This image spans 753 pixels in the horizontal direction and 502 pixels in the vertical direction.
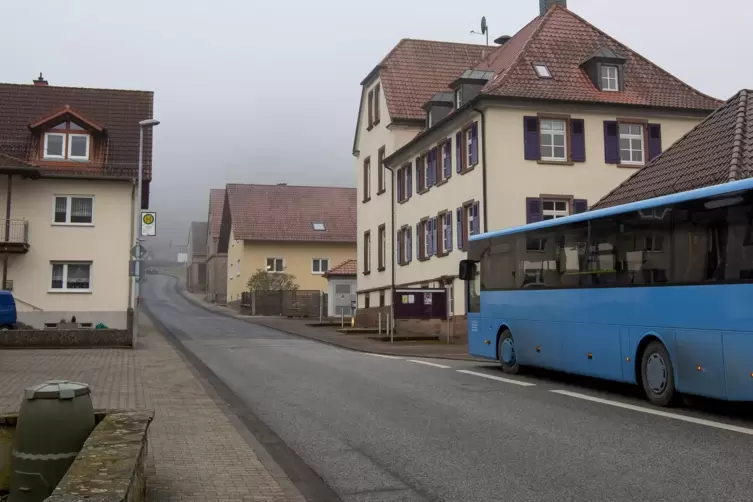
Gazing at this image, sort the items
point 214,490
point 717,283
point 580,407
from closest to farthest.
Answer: point 214,490 < point 717,283 < point 580,407

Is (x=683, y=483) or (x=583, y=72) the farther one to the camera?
(x=583, y=72)

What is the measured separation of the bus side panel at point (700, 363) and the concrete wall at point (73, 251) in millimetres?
27636

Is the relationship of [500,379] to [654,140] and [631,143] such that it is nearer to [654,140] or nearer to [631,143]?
[631,143]

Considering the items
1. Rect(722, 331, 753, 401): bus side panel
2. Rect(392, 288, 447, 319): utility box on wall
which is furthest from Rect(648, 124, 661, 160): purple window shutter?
Rect(722, 331, 753, 401): bus side panel

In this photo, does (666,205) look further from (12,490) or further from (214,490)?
(12,490)

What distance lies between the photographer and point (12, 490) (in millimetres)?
5742

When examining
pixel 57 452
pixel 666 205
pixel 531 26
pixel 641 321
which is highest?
pixel 531 26

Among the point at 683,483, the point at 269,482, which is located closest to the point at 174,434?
the point at 269,482

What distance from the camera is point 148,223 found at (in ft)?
86.6

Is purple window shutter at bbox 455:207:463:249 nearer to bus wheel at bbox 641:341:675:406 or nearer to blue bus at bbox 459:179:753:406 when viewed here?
blue bus at bbox 459:179:753:406

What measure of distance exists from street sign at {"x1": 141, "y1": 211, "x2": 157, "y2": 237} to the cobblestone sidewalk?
13.4 ft

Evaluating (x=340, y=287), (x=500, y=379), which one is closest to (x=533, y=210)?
(x=500, y=379)

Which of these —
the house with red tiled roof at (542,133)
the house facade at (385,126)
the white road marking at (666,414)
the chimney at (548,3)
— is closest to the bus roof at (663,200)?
the white road marking at (666,414)

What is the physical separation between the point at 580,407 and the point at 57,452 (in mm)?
8098
